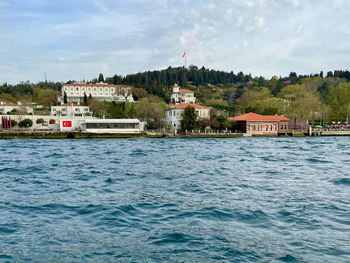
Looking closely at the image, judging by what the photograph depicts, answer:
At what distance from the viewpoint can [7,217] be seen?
982cm

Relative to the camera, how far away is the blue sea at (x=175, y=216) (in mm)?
7223

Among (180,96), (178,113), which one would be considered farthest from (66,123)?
(180,96)

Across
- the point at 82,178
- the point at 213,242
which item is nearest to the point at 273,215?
the point at 213,242

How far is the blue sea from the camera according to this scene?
23.7 feet

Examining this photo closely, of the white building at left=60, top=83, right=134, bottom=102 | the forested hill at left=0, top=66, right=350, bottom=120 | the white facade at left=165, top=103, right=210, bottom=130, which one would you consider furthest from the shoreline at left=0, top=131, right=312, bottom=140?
the white building at left=60, top=83, right=134, bottom=102

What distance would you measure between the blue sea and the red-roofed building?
140ft

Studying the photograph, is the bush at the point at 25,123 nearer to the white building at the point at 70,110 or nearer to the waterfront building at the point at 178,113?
the white building at the point at 70,110

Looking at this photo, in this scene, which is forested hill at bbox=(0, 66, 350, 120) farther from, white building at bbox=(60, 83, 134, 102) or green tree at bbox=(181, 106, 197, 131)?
green tree at bbox=(181, 106, 197, 131)

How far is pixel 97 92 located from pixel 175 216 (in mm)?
90788

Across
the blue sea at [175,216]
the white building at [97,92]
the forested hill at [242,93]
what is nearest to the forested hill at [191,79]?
the forested hill at [242,93]

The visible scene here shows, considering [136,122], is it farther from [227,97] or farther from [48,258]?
[227,97]

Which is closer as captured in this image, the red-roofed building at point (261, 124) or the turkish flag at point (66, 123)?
the turkish flag at point (66, 123)

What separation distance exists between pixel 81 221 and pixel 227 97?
11229cm

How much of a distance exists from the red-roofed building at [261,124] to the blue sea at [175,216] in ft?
140
